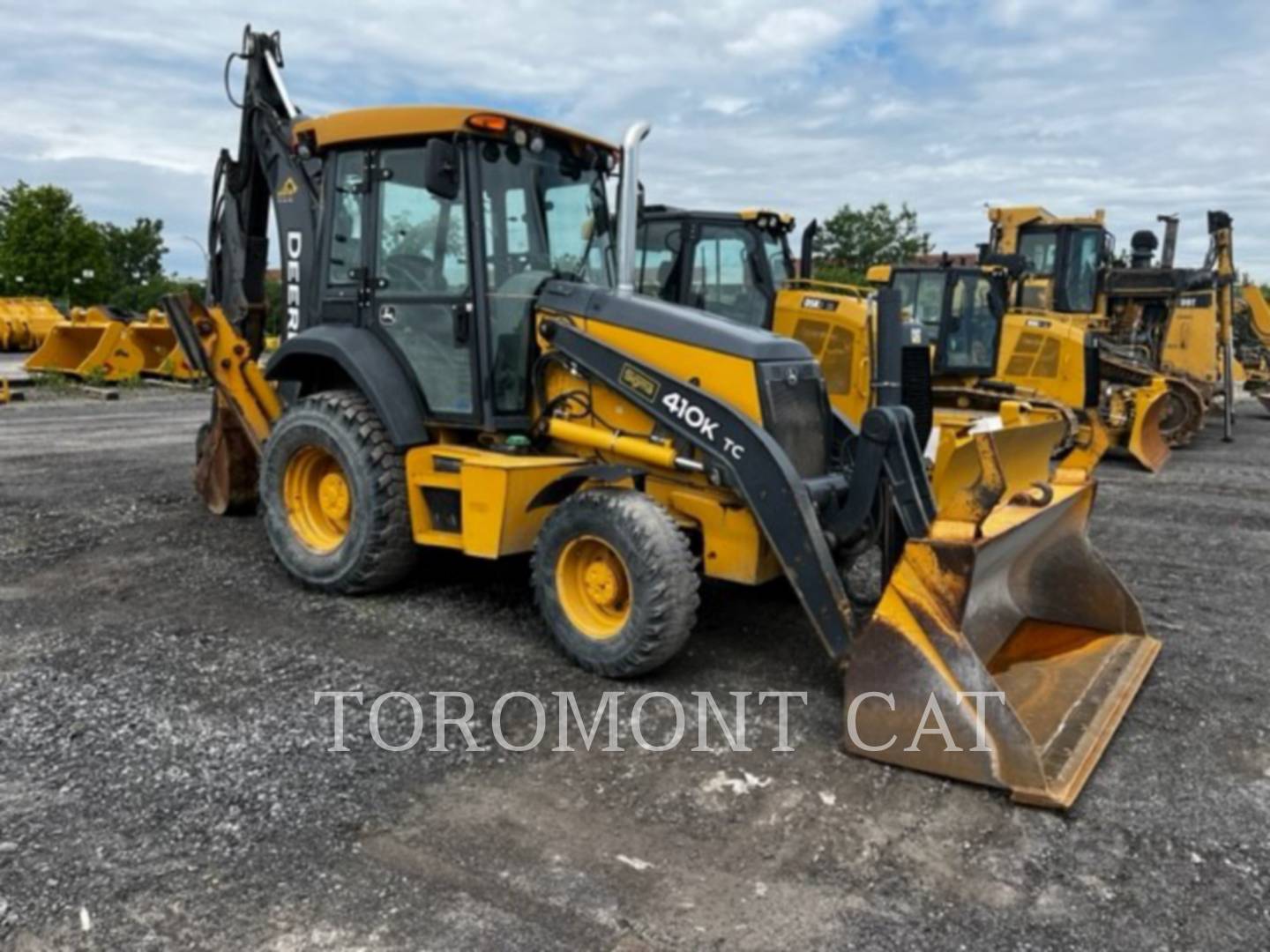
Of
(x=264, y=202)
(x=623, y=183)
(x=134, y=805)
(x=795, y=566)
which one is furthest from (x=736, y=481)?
(x=264, y=202)

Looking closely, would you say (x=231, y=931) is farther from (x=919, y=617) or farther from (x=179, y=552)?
(x=179, y=552)

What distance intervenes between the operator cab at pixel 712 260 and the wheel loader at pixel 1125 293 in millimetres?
6280

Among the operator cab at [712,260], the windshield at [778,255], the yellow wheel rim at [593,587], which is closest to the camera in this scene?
the yellow wheel rim at [593,587]

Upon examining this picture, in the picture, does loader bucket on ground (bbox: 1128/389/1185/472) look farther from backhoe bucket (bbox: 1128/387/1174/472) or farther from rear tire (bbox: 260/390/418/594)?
rear tire (bbox: 260/390/418/594)

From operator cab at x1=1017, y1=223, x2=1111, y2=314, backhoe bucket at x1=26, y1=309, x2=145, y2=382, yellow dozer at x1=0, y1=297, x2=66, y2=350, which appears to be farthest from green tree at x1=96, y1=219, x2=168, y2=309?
operator cab at x1=1017, y1=223, x2=1111, y2=314

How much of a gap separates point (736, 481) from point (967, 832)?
67.4 inches

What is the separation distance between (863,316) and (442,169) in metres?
5.91

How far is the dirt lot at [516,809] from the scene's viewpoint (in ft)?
9.41

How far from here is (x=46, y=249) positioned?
44.1 m

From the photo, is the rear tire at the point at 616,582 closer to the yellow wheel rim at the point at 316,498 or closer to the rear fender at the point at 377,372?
the rear fender at the point at 377,372

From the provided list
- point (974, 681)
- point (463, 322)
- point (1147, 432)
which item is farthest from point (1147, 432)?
point (974, 681)

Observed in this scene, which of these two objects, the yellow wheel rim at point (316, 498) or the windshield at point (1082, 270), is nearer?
the yellow wheel rim at point (316, 498)

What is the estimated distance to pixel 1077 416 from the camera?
461 inches

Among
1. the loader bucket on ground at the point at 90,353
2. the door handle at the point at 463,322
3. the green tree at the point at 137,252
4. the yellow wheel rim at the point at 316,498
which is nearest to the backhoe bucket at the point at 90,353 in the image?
the loader bucket on ground at the point at 90,353
